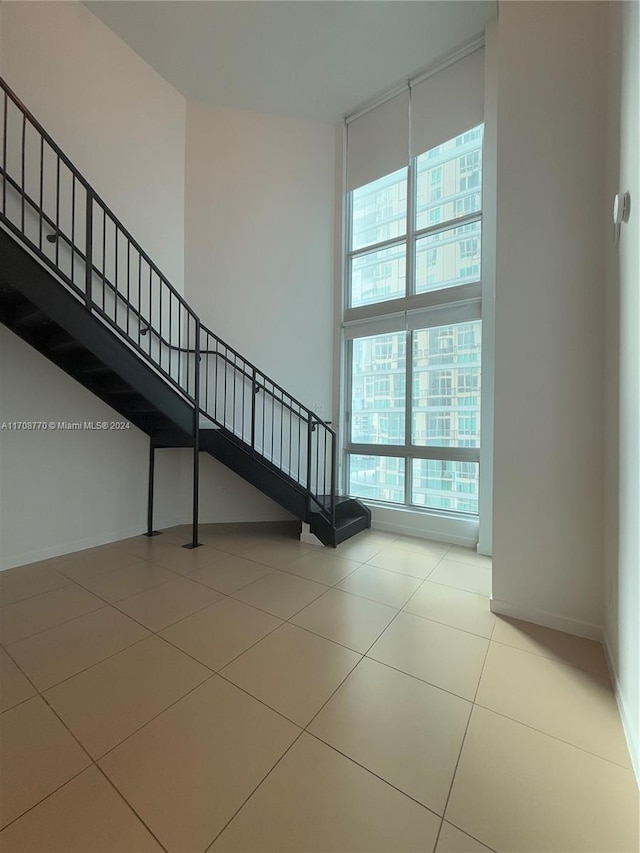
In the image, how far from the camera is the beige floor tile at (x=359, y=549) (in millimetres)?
3088

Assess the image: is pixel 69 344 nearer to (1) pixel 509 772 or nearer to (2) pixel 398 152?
(1) pixel 509 772

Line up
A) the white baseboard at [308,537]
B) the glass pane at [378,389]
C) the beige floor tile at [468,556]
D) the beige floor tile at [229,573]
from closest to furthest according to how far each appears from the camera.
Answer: the beige floor tile at [229,573] → the beige floor tile at [468,556] → the white baseboard at [308,537] → the glass pane at [378,389]

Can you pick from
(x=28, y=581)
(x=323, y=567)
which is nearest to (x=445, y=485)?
(x=323, y=567)

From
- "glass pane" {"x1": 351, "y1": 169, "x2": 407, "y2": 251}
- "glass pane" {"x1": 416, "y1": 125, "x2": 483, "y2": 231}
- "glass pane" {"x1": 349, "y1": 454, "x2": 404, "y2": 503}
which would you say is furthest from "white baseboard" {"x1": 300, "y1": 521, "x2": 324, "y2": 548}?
"glass pane" {"x1": 416, "y1": 125, "x2": 483, "y2": 231}

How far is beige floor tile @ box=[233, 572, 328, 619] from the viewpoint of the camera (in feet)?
7.19

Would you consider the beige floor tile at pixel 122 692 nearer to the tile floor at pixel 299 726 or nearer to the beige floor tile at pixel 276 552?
the tile floor at pixel 299 726

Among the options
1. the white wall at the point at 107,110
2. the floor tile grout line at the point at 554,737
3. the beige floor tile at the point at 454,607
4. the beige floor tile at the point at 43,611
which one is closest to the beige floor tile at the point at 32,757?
the beige floor tile at the point at 43,611

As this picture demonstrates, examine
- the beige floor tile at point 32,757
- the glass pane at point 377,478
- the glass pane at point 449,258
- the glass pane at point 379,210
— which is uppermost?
the glass pane at point 379,210

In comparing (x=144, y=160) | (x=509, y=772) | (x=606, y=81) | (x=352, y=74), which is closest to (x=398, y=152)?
(x=352, y=74)

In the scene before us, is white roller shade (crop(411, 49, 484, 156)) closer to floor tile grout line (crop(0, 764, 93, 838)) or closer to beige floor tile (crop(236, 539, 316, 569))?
beige floor tile (crop(236, 539, 316, 569))

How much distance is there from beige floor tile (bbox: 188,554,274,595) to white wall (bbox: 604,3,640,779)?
2.19m

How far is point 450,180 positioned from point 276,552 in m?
4.37

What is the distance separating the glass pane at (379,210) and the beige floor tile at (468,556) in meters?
3.63

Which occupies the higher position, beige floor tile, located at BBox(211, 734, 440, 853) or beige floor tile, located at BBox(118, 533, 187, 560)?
beige floor tile, located at BBox(211, 734, 440, 853)
